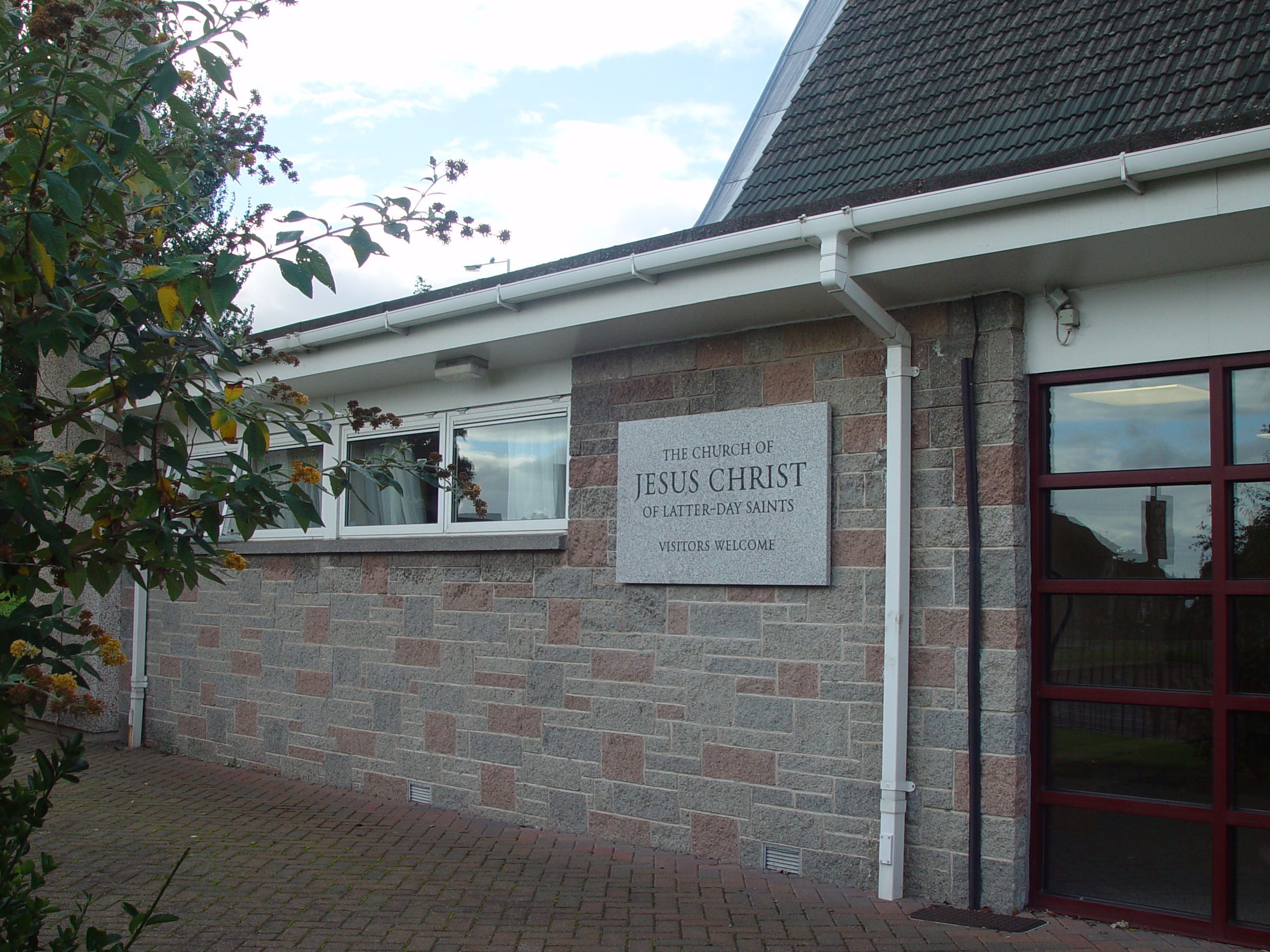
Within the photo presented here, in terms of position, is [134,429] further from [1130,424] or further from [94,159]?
[1130,424]

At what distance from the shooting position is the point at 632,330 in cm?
593

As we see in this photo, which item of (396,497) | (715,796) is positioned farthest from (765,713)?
(396,497)

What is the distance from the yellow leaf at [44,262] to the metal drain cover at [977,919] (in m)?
4.09

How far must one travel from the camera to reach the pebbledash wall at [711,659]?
4.84 m

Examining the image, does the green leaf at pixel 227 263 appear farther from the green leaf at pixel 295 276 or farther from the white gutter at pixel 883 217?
the white gutter at pixel 883 217

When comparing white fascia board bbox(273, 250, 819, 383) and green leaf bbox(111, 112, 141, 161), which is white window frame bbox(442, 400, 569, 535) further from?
green leaf bbox(111, 112, 141, 161)

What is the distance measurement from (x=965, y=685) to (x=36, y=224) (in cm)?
408

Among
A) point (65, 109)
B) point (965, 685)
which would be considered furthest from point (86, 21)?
point (965, 685)

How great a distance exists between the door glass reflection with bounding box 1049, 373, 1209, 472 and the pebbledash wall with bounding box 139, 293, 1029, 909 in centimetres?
22

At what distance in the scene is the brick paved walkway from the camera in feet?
14.5

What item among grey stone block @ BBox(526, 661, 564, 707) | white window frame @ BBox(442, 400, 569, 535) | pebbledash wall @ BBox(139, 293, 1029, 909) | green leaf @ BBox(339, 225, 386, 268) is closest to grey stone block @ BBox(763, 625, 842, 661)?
pebbledash wall @ BBox(139, 293, 1029, 909)

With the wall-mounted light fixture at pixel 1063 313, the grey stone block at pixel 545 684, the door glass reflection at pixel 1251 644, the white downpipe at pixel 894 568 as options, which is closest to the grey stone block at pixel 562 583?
the grey stone block at pixel 545 684

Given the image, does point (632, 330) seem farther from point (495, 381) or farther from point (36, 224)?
point (36, 224)

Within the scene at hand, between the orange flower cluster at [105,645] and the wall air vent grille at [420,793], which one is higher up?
the orange flower cluster at [105,645]
